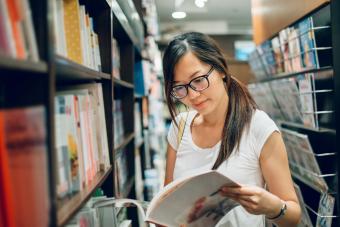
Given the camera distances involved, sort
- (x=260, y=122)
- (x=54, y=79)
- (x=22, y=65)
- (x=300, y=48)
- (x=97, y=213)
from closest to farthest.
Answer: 1. (x=22, y=65)
2. (x=54, y=79)
3. (x=260, y=122)
4. (x=97, y=213)
5. (x=300, y=48)

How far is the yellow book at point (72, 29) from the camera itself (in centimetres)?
115

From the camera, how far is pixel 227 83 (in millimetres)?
1369

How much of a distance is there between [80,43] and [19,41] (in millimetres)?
528

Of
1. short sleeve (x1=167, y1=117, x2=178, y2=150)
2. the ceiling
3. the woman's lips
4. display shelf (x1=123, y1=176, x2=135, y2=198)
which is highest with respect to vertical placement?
the ceiling

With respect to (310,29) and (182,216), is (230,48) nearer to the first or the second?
(310,29)

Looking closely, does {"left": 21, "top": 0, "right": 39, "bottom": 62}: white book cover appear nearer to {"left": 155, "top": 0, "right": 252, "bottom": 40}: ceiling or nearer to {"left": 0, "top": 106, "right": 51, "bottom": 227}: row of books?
{"left": 0, "top": 106, "right": 51, "bottom": 227}: row of books

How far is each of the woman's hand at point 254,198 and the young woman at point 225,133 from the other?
0.06 m

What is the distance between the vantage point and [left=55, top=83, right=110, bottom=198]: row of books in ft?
3.13

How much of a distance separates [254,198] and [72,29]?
760mm

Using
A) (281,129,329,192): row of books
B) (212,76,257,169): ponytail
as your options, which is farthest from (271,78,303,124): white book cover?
(212,76,257,169): ponytail

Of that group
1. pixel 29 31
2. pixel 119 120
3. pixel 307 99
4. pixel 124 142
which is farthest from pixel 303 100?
pixel 29 31

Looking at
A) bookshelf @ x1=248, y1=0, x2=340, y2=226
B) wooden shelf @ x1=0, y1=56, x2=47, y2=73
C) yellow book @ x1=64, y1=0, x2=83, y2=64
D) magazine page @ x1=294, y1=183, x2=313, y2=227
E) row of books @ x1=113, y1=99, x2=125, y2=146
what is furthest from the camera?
row of books @ x1=113, y1=99, x2=125, y2=146

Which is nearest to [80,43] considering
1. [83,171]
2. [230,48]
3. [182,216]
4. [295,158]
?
[83,171]

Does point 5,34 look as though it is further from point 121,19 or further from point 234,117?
point 121,19
